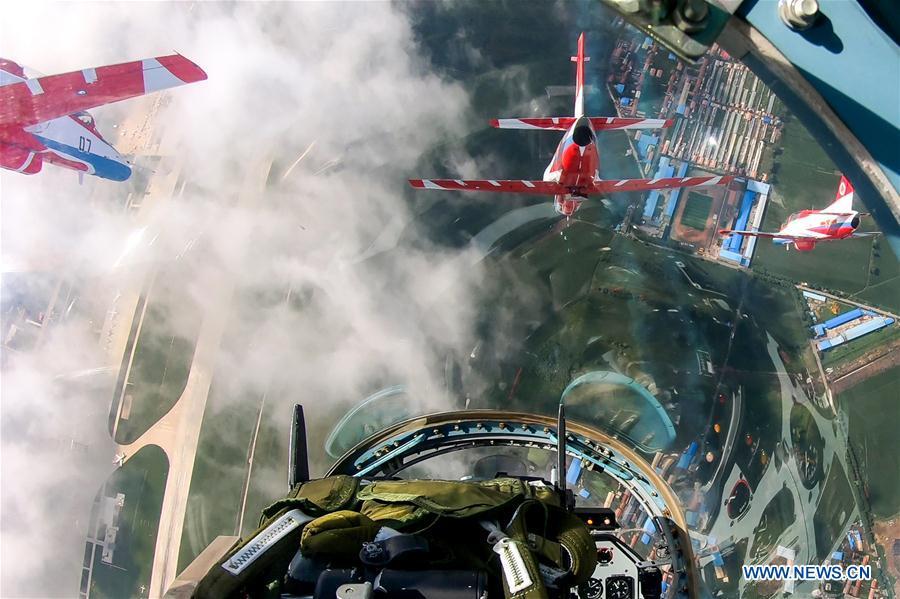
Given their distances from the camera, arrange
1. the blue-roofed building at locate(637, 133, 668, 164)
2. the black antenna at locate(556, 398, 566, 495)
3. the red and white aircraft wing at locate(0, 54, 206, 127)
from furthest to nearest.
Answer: the blue-roofed building at locate(637, 133, 668, 164), the red and white aircraft wing at locate(0, 54, 206, 127), the black antenna at locate(556, 398, 566, 495)

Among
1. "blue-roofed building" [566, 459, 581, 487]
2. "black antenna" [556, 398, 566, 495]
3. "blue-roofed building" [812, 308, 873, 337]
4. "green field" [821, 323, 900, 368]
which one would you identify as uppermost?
"blue-roofed building" [812, 308, 873, 337]

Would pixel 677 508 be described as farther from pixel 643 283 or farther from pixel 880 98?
pixel 643 283

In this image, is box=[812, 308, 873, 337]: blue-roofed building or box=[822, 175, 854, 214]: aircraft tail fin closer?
box=[822, 175, 854, 214]: aircraft tail fin

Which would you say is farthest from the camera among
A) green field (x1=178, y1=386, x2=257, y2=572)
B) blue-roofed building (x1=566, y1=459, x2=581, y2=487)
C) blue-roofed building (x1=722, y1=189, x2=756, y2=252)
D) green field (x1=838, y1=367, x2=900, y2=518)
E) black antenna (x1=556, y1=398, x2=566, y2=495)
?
blue-roofed building (x1=722, y1=189, x2=756, y2=252)

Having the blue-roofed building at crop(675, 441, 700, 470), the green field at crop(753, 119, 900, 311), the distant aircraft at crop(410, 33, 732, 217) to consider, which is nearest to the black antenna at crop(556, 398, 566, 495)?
the distant aircraft at crop(410, 33, 732, 217)

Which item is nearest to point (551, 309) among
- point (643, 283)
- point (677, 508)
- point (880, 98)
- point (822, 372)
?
point (643, 283)

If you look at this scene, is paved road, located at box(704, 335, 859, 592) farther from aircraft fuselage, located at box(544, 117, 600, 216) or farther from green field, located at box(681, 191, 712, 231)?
aircraft fuselage, located at box(544, 117, 600, 216)

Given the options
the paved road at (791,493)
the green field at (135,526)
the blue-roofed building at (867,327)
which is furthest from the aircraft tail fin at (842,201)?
the green field at (135,526)

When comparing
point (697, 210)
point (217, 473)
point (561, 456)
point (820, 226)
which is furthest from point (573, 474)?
point (217, 473)

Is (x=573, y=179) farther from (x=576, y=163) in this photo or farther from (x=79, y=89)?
(x=79, y=89)
